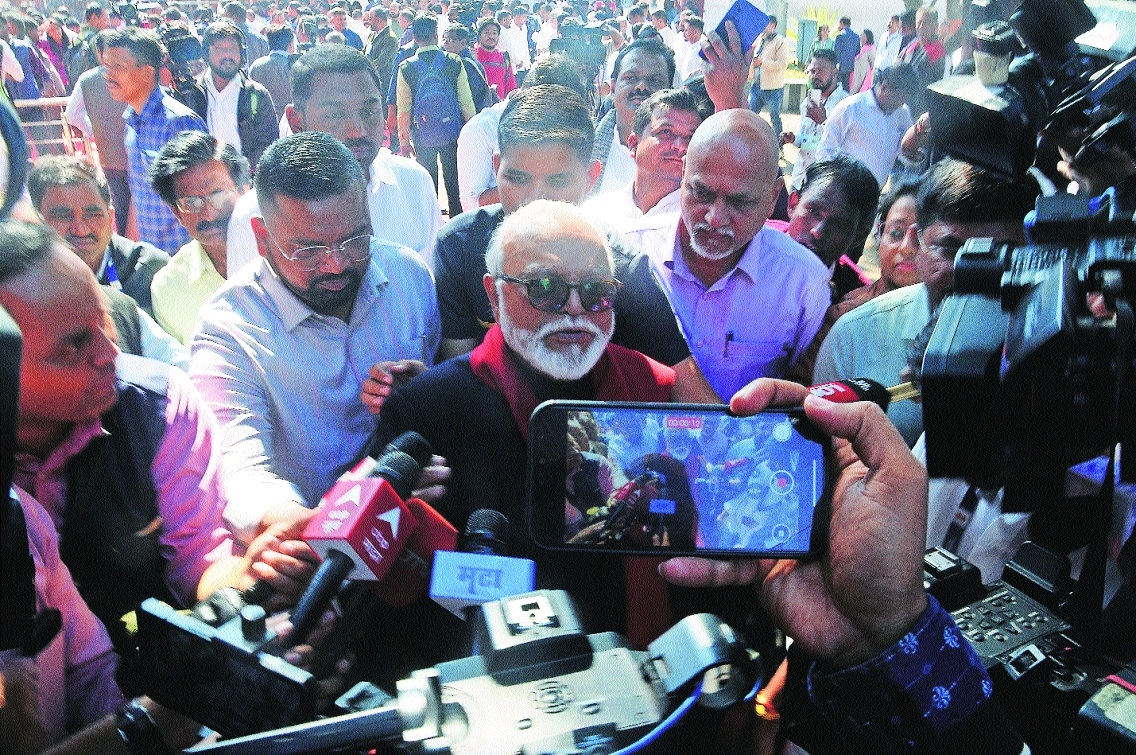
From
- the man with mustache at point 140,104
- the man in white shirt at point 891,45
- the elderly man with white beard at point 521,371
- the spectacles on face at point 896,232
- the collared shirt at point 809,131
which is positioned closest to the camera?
the elderly man with white beard at point 521,371

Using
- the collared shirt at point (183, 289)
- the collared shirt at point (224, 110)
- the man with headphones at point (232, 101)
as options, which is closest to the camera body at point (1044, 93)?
the collared shirt at point (183, 289)

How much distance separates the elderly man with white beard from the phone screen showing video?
0.70 meters

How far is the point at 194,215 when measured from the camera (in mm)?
3389

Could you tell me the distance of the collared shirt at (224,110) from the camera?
6.09 m

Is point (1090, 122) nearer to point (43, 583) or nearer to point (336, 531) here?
point (336, 531)

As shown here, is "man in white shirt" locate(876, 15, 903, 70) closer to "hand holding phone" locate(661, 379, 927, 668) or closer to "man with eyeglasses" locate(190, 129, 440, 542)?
"man with eyeglasses" locate(190, 129, 440, 542)

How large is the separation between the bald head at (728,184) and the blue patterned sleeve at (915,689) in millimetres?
1814

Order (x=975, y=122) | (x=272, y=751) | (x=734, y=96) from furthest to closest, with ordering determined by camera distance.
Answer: (x=734, y=96), (x=975, y=122), (x=272, y=751)

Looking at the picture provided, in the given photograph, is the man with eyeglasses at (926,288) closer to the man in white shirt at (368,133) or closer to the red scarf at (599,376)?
the red scarf at (599,376)

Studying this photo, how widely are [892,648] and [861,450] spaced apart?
283 mm

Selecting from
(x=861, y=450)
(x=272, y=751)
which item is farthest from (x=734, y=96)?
(x=272, y=751)

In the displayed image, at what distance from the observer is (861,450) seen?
129 cm

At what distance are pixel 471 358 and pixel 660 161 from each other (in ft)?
6.11

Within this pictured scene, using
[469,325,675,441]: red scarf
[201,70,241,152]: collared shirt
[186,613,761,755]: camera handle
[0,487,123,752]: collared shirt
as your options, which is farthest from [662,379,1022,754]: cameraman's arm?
[201,70,241,152]: collared shirt
